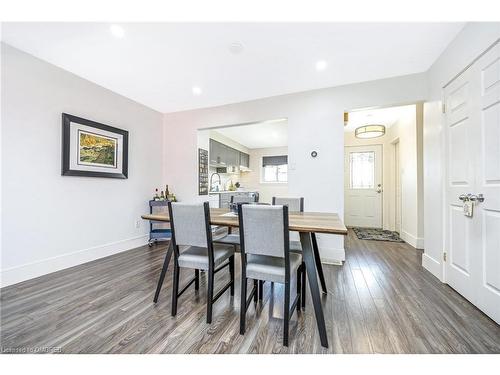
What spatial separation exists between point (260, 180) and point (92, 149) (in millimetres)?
5154

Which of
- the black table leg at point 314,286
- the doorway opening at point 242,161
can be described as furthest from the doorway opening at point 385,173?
the black table leg at point 314,286

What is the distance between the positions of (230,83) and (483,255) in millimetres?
3161

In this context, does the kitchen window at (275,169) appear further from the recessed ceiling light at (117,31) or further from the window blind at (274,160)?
the recessed ceiling light at (117,31)

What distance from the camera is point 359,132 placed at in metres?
3.93

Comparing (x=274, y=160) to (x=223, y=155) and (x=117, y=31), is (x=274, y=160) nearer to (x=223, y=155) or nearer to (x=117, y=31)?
(x=223, y=155)

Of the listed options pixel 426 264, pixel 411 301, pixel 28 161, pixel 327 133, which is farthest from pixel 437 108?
A: pixel 28 161

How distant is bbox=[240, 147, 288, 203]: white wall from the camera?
23.5 ft

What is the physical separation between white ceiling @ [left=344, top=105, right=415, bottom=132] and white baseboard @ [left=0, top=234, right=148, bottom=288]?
4.58 m

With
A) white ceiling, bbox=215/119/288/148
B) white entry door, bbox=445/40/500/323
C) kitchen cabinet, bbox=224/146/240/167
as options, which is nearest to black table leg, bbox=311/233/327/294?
white entry door, bbox=445/40/500/323

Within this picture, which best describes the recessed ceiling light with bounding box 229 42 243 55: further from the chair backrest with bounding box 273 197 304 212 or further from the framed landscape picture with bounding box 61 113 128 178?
the framed landscape picture with bounding box 61 113 128 178

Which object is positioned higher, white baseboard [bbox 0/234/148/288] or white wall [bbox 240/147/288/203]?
white wall [bbox 240/147/288/203]

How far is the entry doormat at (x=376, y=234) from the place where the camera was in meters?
4.12

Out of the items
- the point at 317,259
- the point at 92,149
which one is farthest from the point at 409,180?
the point at 92,149
